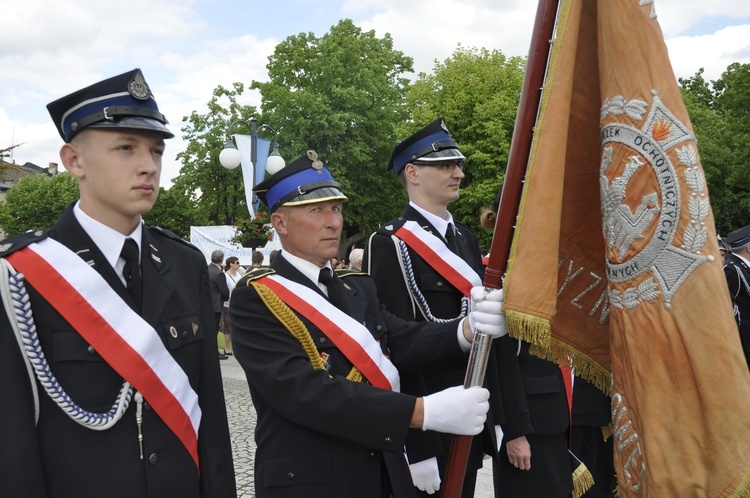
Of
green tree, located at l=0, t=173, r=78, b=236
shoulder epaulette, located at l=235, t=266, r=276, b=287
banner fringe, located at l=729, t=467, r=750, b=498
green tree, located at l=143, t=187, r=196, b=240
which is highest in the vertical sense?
green tree, located at l=0, t=173, r=78, b=236

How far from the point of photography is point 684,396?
229cm

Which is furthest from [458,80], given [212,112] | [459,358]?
[459,358]

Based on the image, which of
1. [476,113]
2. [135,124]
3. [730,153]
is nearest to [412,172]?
[135,124]

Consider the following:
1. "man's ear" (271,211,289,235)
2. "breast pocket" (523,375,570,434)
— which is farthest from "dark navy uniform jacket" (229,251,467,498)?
"breast pocket" (523,375,570,434)

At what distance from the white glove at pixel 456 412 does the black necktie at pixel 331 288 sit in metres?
0.62

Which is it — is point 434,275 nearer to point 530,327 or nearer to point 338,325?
point 338,325

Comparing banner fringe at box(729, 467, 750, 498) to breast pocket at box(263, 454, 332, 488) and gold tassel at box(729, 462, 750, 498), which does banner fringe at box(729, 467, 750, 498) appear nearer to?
gold tassel at box(729, 462, 750, 498)

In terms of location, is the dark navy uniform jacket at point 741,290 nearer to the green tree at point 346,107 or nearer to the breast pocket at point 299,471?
the breast pocket at point 299,471

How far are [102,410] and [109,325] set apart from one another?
0.88ft

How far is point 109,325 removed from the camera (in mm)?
2154

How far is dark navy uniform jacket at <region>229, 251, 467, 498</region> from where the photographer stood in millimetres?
2590

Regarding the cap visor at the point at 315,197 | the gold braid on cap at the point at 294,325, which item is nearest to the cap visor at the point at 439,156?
the cap visor at the point at 315,197

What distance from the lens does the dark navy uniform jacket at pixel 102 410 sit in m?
1.93

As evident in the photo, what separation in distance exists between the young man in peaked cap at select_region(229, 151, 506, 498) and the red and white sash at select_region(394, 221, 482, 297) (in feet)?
2.38
